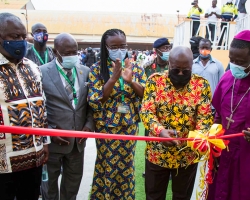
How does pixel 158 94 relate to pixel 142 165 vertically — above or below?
above

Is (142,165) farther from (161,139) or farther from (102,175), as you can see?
(161,139)

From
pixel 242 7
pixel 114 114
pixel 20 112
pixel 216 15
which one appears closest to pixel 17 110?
pixel 20 112

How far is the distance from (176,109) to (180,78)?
294 millimetres

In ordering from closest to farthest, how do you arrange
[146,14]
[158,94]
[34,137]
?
[34,137]
[158,94]
[146,14]

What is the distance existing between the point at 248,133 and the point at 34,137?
1.79 meters

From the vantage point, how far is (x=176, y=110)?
8.04ft

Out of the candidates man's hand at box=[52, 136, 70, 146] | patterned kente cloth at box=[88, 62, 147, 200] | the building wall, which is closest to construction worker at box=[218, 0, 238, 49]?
patterned kente cloth at box=[88, 62, 147, 200]

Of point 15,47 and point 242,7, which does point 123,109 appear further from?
point 242,7

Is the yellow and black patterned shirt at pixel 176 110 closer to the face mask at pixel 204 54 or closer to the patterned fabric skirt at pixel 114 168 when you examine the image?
the patterned fabric skirt at pixel 114 168

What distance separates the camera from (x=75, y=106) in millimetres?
2900

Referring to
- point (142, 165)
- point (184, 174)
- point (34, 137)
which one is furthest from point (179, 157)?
point (142, 165)

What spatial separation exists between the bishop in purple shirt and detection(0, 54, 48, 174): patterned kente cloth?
168 centimetres

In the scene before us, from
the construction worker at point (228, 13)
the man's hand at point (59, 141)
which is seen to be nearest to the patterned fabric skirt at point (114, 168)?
the man's hand at point (59, 141)

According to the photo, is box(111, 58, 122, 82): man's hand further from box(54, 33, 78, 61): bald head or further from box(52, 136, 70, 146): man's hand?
box(52, 136, 70, 146): man's hand
